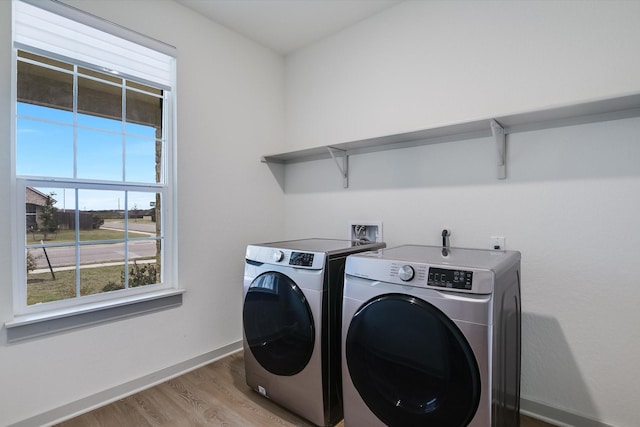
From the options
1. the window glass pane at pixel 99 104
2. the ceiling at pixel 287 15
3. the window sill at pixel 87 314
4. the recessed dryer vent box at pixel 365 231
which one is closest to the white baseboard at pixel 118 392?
the window sill at pixel 87 314

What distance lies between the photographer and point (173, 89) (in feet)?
7.25

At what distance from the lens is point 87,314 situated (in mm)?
1794

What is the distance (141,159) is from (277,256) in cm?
121

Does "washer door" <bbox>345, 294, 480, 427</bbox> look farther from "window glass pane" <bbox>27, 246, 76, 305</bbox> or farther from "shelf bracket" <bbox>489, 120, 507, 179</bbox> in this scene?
"window glass pane" <bbox>27, 246, 76, 305</bbox>

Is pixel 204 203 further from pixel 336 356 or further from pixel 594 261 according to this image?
pixel 594 261

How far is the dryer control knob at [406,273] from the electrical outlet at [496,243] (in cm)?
85

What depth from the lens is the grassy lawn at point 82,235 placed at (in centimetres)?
170

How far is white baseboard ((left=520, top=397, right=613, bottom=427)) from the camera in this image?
1.57 m

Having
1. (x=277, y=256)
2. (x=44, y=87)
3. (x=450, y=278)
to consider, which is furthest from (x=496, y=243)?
(x=44, y=87)

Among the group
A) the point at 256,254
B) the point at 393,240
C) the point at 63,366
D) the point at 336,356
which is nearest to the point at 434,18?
the point at 393,240

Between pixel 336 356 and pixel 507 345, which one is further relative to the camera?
pixel 336 356

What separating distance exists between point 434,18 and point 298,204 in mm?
1741

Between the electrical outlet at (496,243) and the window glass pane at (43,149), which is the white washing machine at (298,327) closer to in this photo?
the electrical outlet at (496,243)

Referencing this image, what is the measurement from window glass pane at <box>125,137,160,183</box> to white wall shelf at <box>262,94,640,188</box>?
109 cm
